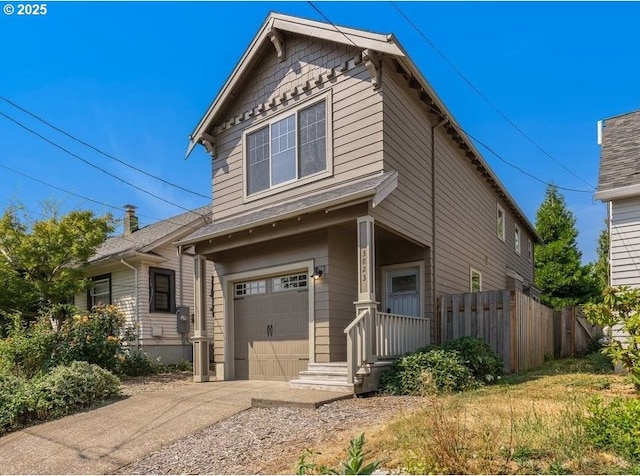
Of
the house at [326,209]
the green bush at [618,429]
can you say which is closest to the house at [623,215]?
the house at [326,209]

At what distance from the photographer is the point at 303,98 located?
1046 centimetres

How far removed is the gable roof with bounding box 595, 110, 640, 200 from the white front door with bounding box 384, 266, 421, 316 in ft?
13.7

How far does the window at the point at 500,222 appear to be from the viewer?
1647cm

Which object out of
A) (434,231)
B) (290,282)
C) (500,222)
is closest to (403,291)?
(434,231)

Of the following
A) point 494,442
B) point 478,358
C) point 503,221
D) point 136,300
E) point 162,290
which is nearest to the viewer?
point 494,442

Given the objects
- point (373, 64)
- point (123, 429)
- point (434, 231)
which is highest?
point (373, 64)

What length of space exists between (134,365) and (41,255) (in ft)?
14.1

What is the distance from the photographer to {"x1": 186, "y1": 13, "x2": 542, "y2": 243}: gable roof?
8820 millimetres

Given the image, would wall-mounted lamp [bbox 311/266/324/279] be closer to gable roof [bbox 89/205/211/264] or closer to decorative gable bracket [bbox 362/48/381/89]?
decorative gable bracket [bbox 362/48/381/89]

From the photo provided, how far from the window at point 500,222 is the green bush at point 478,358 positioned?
27.2 feet

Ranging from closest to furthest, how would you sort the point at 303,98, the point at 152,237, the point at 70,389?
the point at 70,389, the point at 303,98, the point at 152,237

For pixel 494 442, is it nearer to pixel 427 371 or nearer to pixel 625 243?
pixel 427 371

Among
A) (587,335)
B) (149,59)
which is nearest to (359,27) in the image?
(149,59)

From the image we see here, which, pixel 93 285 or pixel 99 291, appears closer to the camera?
pixel 93 285
